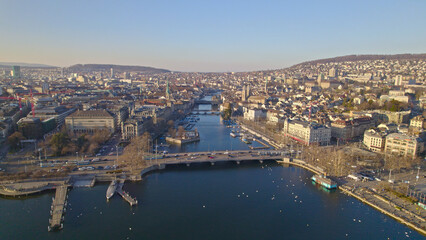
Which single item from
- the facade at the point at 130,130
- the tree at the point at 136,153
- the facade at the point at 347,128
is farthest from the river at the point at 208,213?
the facade at the point at 347,128

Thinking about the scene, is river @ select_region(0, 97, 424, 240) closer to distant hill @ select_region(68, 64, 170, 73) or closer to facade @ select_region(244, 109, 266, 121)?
facade @ select_region(244, 109, 266, 121)

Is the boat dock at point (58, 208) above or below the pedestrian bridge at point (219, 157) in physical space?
below

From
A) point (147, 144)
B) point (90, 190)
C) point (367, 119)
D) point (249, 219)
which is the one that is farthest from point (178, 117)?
point (249, 219)

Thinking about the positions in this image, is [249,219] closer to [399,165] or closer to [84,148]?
[399,165]

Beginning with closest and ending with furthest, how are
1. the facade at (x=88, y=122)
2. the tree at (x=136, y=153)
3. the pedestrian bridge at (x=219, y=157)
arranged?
the tree at (x=136, y=153) < the pedestrian bridge at (x=219, y=157) < the facade at (x=88, y=122)

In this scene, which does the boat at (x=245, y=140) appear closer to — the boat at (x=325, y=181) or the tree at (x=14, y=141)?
the boat at (x=325, y=181)

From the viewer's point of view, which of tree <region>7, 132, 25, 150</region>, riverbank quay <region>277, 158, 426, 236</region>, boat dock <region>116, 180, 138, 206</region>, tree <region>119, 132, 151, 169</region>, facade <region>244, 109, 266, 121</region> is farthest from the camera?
facade <region>244, 109, 266, 121</region>

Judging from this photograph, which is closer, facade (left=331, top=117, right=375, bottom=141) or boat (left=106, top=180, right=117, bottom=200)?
boat (left=106, top=180, right=117, bottom=200)

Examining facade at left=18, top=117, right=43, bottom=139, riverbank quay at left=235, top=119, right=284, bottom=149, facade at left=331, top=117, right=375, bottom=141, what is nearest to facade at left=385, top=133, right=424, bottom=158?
facade at left=331, top=117, right=375, bottom=141

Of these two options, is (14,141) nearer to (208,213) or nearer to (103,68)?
(208,213)
